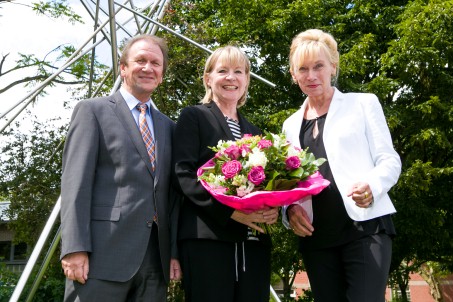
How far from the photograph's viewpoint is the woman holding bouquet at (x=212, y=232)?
2629 mm

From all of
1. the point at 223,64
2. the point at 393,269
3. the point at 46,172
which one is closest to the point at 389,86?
the point at 393,269

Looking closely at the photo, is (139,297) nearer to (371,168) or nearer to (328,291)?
(328,291)

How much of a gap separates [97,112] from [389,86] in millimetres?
8903

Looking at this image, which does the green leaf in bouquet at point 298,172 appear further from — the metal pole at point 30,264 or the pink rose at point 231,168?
the metal pole at point 30,264

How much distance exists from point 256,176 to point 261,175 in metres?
0.02

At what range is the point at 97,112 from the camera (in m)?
2.78

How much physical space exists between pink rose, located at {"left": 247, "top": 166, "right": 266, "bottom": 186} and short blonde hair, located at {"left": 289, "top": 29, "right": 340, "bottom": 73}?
2.33 feet

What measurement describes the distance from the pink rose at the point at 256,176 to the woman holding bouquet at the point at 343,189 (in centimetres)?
37

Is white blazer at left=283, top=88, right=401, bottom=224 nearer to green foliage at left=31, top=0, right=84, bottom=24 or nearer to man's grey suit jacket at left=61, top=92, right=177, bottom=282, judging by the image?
man's grey suit jacket at left=61, top=92, right=177, bottom=282

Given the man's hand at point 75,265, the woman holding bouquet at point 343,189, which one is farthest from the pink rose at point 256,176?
the man's hand at point 75,265

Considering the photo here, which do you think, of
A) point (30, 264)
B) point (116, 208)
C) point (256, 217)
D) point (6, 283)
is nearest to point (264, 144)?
point (256, 217)

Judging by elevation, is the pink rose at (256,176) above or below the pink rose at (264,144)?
below

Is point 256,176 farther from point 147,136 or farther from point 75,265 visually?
point 75,265

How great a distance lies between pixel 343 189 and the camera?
261 cm
